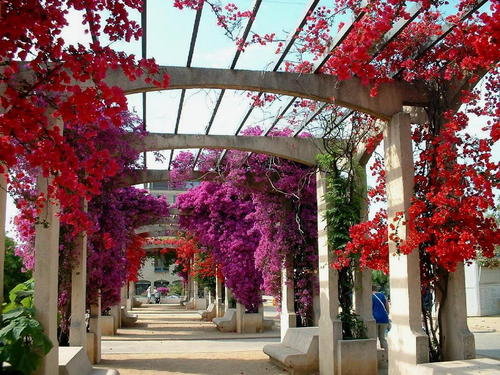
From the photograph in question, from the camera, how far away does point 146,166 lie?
12.3 m

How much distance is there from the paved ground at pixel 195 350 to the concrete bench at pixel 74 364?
7.25ft

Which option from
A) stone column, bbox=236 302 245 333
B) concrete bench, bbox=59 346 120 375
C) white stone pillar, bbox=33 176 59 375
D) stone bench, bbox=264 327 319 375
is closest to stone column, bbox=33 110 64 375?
white stone pillar, bbox=33 176 59 375

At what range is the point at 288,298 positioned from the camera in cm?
1248

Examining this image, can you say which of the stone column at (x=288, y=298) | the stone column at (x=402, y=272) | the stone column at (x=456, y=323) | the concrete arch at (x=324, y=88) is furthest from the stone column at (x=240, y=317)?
the concrete arch at (x=324, y=88)

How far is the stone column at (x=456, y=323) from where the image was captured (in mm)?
6527

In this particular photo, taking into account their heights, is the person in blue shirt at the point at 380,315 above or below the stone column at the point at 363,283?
below

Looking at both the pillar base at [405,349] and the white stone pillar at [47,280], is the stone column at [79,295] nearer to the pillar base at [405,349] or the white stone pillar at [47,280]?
the white stone pillar at [47,280]

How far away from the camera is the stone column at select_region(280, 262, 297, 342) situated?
1235 cm

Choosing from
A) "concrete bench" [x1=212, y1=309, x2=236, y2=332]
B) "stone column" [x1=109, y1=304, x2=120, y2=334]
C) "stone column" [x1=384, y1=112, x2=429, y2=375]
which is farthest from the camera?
"concrete bench" [x1=212, y1=309, x2=236, y2=332]

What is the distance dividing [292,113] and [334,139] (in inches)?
34.0

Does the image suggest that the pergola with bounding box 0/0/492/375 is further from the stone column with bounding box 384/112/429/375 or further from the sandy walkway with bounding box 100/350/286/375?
the sandy walkway with bounding box 100/350/286/375

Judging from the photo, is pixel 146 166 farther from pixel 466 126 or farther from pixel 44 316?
pixel 466 126

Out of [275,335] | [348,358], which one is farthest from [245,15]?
[275,335]

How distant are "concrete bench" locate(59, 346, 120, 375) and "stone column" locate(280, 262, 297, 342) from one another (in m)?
5.75
